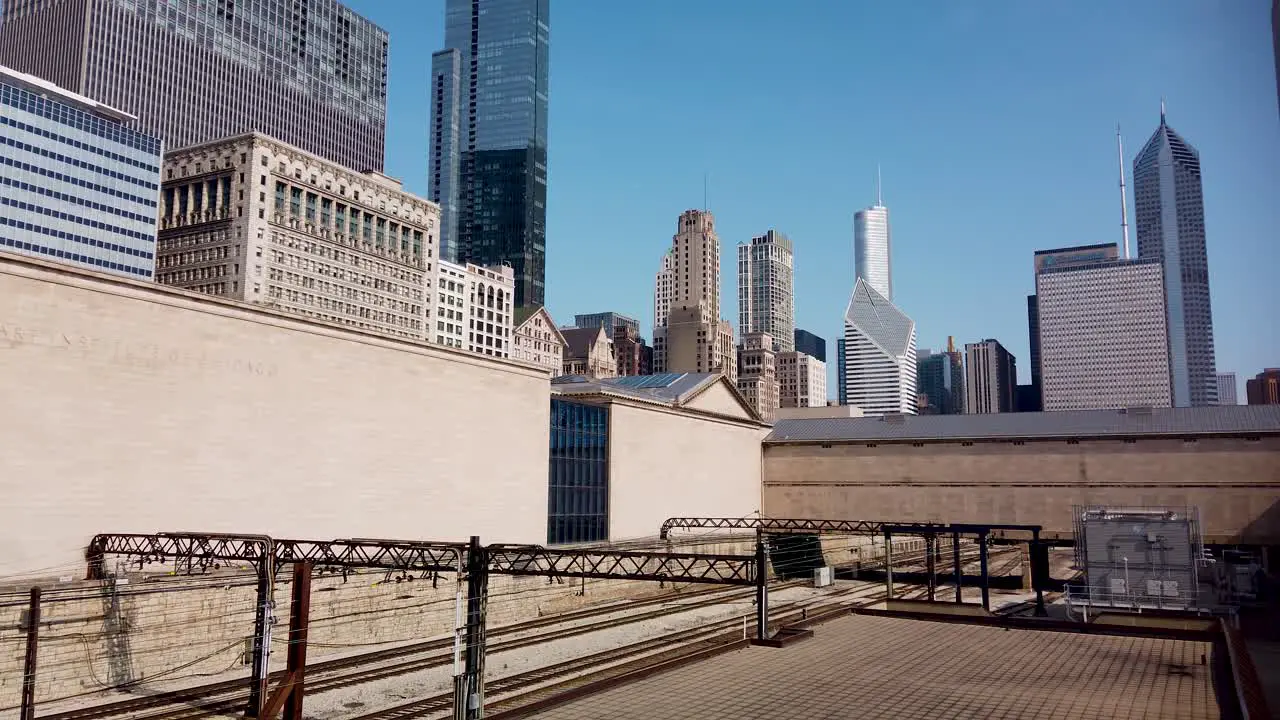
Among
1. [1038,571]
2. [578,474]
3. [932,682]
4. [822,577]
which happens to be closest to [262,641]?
[932,682]

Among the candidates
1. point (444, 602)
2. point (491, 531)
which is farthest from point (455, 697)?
point (491, 531)

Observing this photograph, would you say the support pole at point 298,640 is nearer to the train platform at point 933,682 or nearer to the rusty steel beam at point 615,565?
the rusty steel beam at point 615,565

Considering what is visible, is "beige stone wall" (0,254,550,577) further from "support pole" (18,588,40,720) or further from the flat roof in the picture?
the flat roof

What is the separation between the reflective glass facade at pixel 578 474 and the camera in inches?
2462

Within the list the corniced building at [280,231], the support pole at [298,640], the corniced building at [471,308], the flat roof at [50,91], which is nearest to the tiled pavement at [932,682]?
the support pole at [298,640]

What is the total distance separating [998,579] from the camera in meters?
73.6

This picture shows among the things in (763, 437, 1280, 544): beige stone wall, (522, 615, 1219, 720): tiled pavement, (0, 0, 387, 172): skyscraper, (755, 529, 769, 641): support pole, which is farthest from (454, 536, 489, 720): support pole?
(0, 0, 387, 172): skyscraper

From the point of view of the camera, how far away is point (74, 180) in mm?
126375

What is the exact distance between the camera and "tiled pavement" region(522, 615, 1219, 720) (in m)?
26.3

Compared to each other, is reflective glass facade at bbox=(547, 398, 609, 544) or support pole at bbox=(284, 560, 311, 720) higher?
reflective glass facade at bbox=(547, 398, 609, 544)

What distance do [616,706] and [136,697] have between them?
54.8ft

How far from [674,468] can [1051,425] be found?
110 feet

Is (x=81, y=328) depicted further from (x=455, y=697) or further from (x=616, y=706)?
(x=616, y=706)

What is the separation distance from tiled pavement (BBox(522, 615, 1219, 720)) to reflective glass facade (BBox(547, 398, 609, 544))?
1023 inches
